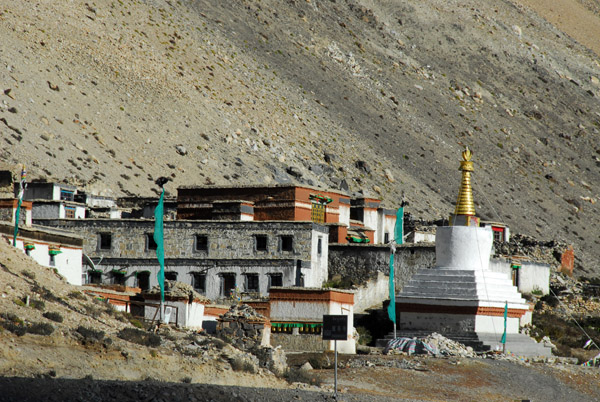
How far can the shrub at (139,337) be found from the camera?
3034cm

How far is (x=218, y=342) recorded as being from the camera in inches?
1293

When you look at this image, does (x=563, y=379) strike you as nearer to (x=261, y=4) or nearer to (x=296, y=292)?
(x=296, y=292)

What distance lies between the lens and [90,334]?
95.3ft

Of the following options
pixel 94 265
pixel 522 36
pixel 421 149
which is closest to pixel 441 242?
pixel 94 265

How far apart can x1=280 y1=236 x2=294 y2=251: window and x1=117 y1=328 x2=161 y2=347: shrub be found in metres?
17.6

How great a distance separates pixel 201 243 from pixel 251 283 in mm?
2803

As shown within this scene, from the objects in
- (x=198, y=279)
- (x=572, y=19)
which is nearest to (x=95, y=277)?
(x=198, y=279)

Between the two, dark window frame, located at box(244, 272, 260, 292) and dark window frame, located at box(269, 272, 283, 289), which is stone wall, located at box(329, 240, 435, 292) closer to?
dark window frame, located at box(269, 272, 283, 289)

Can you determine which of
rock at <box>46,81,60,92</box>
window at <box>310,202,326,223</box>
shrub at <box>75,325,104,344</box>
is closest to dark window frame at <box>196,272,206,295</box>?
window at <box>310,202,326,223</box>

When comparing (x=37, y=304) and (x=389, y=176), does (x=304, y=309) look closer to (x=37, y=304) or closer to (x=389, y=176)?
Answer: (x=37, y=304)

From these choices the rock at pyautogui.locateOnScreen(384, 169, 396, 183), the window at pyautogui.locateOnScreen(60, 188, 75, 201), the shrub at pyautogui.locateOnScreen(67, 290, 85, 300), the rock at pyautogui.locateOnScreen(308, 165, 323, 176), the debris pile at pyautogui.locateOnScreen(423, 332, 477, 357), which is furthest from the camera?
the rock at pyautogui.locateOnScreen(384, 169, 396, 183)

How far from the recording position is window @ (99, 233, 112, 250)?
1905 inches

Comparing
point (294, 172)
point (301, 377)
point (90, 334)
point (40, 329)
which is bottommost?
point (301, 377)

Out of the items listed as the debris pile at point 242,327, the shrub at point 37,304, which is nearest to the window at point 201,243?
the debris pile at point 242,327
